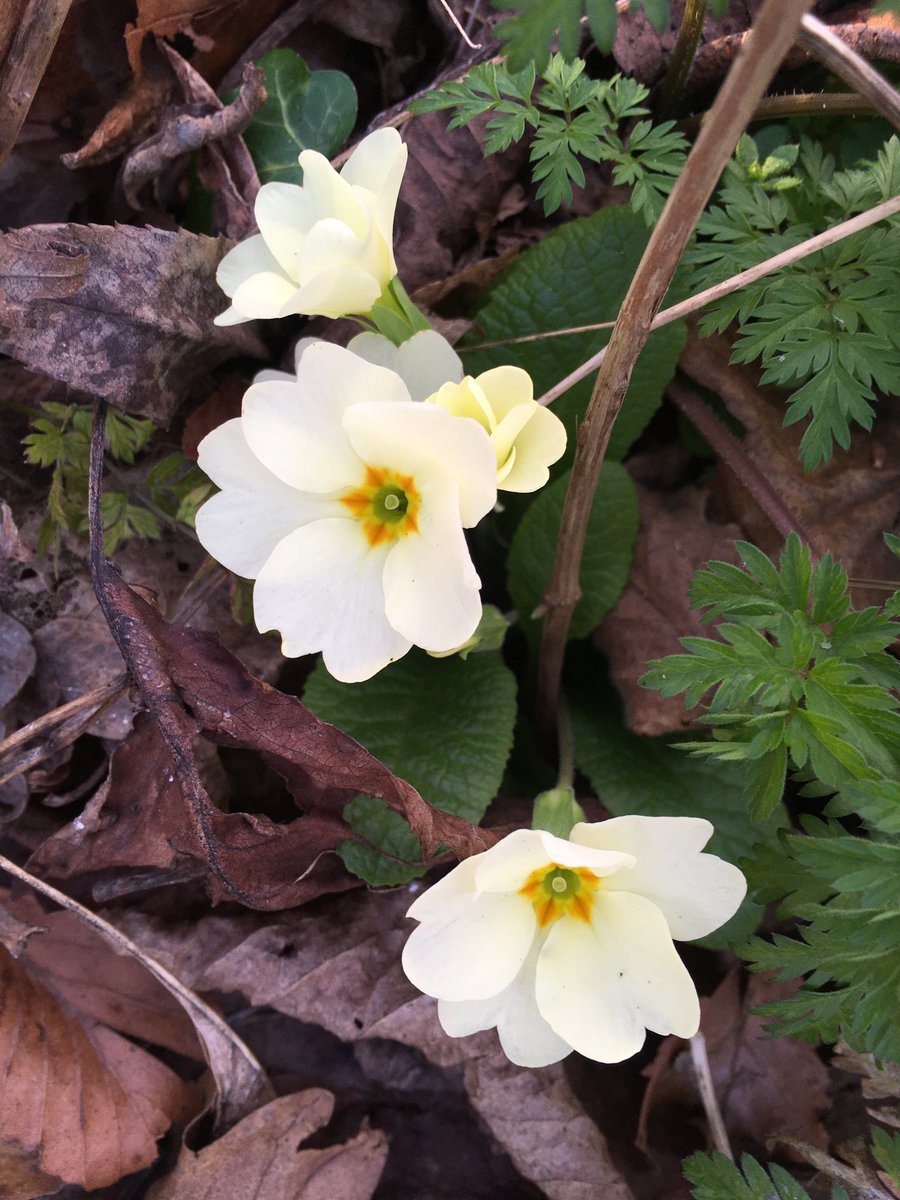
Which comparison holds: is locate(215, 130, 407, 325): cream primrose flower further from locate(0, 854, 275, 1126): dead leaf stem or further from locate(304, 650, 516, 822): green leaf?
locate(0, 854, 275, 1126): dead leaf stem

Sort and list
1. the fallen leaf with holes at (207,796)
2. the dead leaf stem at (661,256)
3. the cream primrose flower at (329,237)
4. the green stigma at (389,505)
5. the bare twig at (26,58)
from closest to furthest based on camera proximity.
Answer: the dead leaf stem at (661,256) < the cream primrose flower at (329,237) < the green stigma at (389,505) < the fallen leaf with holes at (207,796) < the bare twig at (26,58)

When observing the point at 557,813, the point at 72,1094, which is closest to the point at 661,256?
the point at 557,813

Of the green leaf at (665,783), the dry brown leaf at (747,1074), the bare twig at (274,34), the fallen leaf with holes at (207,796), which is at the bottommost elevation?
the dry brown leaf at (747,1074)

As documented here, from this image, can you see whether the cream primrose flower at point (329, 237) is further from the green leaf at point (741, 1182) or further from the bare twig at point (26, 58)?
the green leaf at point (741, 1182)

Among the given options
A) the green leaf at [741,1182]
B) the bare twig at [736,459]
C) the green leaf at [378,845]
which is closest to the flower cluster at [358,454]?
the green leaf at [378,845]

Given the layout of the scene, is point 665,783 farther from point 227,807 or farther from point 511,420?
point 511,420

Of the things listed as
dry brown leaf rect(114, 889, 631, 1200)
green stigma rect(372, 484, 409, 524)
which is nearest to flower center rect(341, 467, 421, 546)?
green stigma rect(372, 484, 409, 524)

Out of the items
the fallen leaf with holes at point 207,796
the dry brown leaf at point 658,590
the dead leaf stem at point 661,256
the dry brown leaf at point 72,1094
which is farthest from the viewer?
the dry brown leaf at point 658,590
